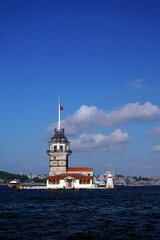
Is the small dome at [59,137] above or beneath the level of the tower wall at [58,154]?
above

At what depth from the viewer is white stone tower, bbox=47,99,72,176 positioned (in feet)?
378

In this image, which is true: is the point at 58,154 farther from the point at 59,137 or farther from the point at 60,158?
the point at 59,137

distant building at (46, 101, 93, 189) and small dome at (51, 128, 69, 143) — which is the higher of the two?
small dome at (51, 128, 69, 143)

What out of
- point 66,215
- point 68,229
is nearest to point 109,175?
point 66,215

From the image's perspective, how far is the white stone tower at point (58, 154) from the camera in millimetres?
115188

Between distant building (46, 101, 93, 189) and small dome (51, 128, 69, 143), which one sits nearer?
distant building (46, 101, 93, 189)

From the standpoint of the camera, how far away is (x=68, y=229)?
25.0 meters

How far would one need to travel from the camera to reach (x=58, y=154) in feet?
380

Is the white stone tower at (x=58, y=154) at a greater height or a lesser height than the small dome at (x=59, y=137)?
lesser

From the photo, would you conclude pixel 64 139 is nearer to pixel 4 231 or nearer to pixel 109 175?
pixel 109 175

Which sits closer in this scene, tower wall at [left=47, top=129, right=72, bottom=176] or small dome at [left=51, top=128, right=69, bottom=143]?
tower wall at [left=47, top=129, right=72, bottom=176]

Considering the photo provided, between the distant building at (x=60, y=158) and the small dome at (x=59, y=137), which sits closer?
the distant building at (x=60, y=158)

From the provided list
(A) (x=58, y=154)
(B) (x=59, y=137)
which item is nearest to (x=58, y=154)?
(A) (x=58, y=154)

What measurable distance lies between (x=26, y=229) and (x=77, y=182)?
77276 millimetres
